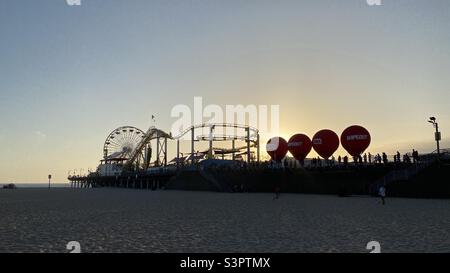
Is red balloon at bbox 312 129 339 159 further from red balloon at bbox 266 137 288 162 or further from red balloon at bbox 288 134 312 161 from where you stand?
red balloon at bbox 266 137 288 162

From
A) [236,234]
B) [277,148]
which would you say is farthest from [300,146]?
[236,234]

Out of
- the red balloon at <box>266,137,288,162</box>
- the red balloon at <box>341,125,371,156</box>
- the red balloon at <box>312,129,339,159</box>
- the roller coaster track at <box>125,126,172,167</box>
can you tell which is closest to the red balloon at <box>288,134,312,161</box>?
the red balloon at <box>312,129,339,159</box>

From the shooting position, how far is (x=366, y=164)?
39.1m

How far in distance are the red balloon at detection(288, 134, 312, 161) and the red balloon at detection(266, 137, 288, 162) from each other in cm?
466

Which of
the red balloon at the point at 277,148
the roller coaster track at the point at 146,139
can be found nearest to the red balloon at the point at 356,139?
the red balloon at the point at 277,148

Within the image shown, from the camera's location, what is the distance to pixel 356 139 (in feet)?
142

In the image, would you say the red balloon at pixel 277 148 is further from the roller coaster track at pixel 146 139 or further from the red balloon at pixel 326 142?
the roller coaster track at pixel 146 139

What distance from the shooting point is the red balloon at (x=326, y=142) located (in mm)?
47062

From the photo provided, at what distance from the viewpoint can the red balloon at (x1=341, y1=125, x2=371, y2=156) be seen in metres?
43.2

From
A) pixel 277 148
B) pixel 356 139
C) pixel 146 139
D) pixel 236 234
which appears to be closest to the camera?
pixel 236 234

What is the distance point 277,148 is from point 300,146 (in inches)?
238

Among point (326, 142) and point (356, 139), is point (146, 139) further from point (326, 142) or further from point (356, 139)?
point (356, 139)

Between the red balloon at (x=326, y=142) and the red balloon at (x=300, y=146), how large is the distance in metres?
2.16
